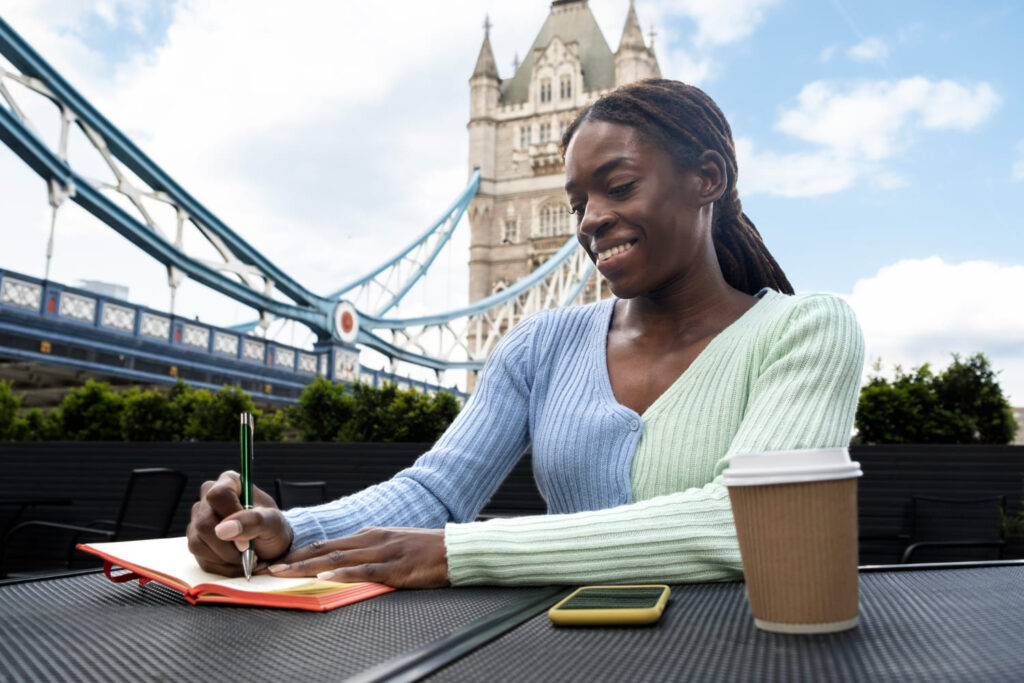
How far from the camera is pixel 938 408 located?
4.90 meters

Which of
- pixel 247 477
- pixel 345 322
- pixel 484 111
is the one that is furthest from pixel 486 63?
Result: pixel 247 477

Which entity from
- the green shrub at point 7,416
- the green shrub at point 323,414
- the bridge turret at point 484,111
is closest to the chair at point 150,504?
the green shrub at point 323,414

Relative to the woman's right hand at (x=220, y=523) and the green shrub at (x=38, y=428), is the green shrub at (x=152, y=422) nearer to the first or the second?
the green shrub at (x=38, y=428)

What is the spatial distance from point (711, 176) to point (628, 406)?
325mm

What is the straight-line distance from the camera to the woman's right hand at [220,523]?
779 millimetres

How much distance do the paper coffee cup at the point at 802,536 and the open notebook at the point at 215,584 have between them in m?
0.33

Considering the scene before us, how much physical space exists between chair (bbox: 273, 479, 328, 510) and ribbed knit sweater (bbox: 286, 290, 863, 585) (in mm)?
2309

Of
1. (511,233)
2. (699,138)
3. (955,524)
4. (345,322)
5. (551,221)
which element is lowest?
(955,524)

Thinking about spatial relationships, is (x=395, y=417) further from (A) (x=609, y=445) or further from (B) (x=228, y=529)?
(B) (x=228, y=529)

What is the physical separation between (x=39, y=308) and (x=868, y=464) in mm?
10280

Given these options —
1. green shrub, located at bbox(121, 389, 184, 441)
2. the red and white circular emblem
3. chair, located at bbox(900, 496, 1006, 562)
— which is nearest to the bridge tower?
the red and white circular emblem

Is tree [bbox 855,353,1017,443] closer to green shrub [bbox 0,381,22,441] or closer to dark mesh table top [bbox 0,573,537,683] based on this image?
dark mesh table top [bbox 0,573,537,683]

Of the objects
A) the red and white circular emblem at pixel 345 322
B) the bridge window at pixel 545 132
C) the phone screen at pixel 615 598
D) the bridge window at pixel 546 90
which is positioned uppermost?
the bridge window at pixel 546 90

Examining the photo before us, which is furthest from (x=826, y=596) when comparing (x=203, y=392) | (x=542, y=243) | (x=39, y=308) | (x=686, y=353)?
(x=542, y=243)
